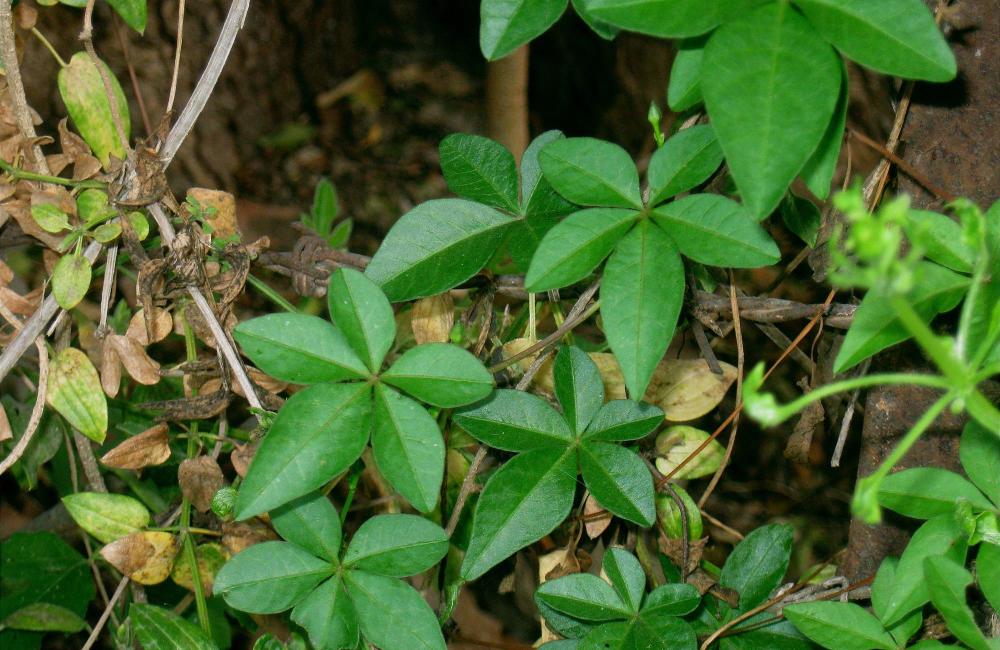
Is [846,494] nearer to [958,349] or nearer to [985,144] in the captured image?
[985,144]

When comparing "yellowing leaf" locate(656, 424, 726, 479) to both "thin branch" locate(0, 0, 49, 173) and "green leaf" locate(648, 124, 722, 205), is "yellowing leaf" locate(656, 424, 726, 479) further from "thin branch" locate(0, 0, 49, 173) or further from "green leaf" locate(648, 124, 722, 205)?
"thin branch" locate(0, 0, 49, 173)

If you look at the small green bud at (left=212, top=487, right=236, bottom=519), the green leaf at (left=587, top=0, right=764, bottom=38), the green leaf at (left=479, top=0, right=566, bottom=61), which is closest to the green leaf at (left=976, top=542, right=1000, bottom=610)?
the green leaf at (left=587, top=0, right=764, bottom=38)

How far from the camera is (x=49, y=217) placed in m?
1.10

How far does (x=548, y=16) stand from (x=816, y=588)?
75cm

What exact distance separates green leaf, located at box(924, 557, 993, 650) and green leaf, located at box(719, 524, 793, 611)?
0.90 feet

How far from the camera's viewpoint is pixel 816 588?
1074mm

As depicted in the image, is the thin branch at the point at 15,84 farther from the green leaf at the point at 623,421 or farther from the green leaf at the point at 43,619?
the green leaf at the point at 623,421

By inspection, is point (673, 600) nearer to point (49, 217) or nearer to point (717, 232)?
point (717, 232)

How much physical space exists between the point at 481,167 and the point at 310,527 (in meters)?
0.46

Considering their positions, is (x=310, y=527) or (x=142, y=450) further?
(x=142, y=450)

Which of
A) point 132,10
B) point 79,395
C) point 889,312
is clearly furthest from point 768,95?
point 79,395

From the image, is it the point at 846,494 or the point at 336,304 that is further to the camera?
the point at 846,494

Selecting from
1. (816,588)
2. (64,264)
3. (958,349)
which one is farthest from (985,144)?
(64,264)

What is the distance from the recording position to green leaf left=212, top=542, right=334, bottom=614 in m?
0.97
